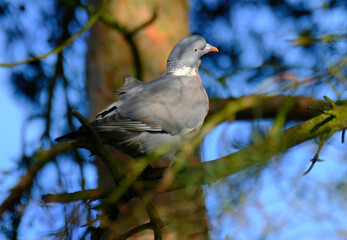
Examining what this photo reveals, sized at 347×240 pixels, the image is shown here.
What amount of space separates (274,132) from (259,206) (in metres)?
0.32

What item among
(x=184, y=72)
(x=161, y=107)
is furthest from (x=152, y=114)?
(x=184, y=72)

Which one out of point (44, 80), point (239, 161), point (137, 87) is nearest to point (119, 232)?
point (239, 161)

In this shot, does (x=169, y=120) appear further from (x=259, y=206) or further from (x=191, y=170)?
(x=259, y=206)

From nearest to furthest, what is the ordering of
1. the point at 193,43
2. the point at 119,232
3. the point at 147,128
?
the point at 119,232 < the point at 147,128 < the point at 193,43

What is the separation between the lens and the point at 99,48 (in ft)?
14.2

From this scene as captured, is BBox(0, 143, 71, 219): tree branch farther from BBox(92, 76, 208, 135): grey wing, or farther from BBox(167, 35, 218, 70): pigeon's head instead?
BBox(167, 35, 218, 70): pigeon's head

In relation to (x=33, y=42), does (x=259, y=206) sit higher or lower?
lower

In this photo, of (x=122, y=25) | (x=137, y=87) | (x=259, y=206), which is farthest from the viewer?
(x=122, y=25)

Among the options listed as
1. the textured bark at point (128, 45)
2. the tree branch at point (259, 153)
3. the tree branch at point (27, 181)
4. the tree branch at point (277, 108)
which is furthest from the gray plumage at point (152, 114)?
the textured bark at point (128, 45)

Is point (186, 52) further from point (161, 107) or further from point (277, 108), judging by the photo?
point (277, 108)

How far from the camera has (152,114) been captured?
285 cm

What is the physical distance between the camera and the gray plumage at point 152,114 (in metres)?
2.70

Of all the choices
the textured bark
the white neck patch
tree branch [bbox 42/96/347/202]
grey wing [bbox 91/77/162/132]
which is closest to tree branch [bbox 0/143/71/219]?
the textured bark

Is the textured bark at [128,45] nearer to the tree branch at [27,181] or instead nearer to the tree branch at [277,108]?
the tree branch at [27,181]
